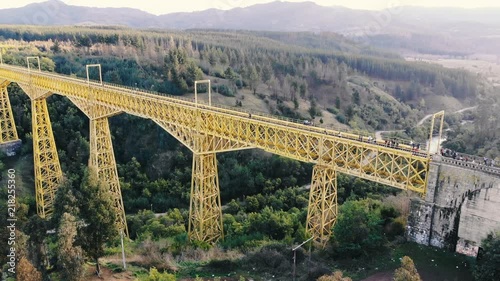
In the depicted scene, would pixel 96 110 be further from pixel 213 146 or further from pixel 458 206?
pixel 458 206

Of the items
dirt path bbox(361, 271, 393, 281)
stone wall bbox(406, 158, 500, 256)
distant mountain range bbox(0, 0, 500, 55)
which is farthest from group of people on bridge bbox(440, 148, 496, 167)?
distant mountain range bbox(0, 0, 500, 55)

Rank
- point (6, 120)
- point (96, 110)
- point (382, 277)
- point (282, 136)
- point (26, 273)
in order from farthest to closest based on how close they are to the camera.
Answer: point (6, 120) → point (96, 110) → point (282, 136) → point (382, 277) → point (26, 273)

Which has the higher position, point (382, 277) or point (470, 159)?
point (470, 159)

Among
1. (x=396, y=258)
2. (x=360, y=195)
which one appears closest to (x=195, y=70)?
(x=360, y=195)

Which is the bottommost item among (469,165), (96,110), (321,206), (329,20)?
(321,206)

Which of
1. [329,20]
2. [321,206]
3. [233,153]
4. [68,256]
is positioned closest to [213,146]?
[321,206]

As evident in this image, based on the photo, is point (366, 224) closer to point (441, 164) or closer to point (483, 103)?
point (441, 164)
